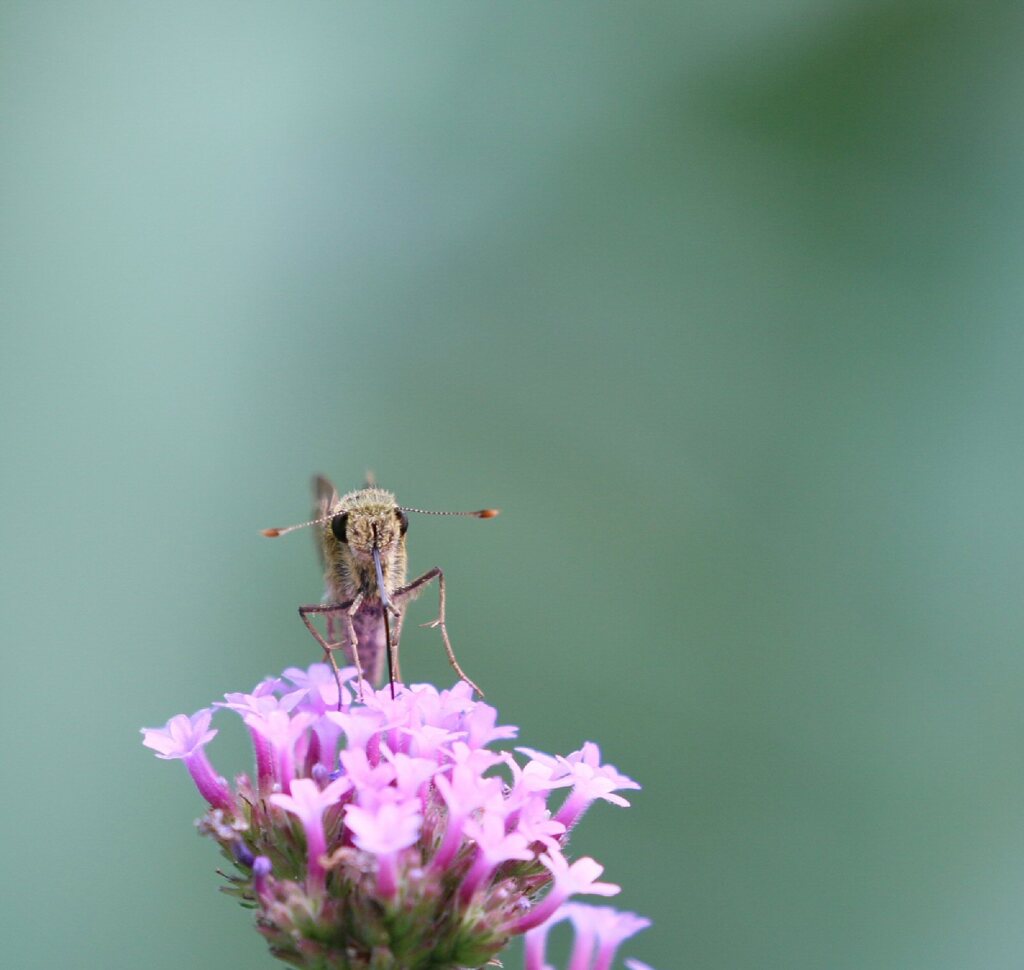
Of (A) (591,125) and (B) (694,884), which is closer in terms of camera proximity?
(B) (694,884)

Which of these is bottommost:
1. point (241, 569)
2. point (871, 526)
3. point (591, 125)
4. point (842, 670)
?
point (842, 670)

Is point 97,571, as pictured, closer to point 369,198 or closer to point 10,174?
point 10,174

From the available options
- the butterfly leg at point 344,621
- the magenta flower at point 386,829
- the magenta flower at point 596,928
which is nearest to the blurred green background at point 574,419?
the butterfly leg at point 344,621

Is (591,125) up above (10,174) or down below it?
above

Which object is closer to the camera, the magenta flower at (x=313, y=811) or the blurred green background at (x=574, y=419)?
the magenta flower at (x=313, y=811)

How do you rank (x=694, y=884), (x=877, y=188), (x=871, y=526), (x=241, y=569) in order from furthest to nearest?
(x=877, y=188), (x=871, y=526), (x=241, y=569), (x=694, y=884)

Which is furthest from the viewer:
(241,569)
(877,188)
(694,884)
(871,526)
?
(877,188)

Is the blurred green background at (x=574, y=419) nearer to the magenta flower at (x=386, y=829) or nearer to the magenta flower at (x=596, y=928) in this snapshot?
the magenta flower at (x=596, y=928)

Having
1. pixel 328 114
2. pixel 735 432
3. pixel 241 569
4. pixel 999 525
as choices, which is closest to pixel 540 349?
pixel 735 432
